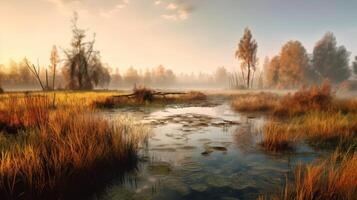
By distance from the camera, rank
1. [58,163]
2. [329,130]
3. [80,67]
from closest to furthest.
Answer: [58,163] → [329,130] → [80,67]

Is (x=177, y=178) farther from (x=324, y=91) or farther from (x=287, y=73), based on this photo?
(x=287, y=73)

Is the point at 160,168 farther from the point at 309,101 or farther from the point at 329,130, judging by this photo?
the point at 309,101

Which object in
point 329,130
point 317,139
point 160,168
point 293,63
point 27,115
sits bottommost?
point 160,168

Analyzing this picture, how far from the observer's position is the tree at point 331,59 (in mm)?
66375

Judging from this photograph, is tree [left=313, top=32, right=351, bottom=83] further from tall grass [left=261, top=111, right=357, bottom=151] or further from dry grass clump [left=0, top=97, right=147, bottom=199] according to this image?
dry grass clump [left=0, top=97, right=147, bottom=199]

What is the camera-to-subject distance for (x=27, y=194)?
11.2 feet

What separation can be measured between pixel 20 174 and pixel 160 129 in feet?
21.2

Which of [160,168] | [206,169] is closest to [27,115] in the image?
[160,168]

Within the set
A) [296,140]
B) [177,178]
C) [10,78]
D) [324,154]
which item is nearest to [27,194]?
[177,178]

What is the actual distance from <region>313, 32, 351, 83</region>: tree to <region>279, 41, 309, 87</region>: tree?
3448 mm

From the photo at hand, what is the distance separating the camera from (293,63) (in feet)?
219

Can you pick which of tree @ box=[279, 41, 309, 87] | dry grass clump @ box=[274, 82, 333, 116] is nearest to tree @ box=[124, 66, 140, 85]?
tree @ box=[279, 41, 309, 87]

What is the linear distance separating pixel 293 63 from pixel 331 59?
10.3 m

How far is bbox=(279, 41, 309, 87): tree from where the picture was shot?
6631 cm
